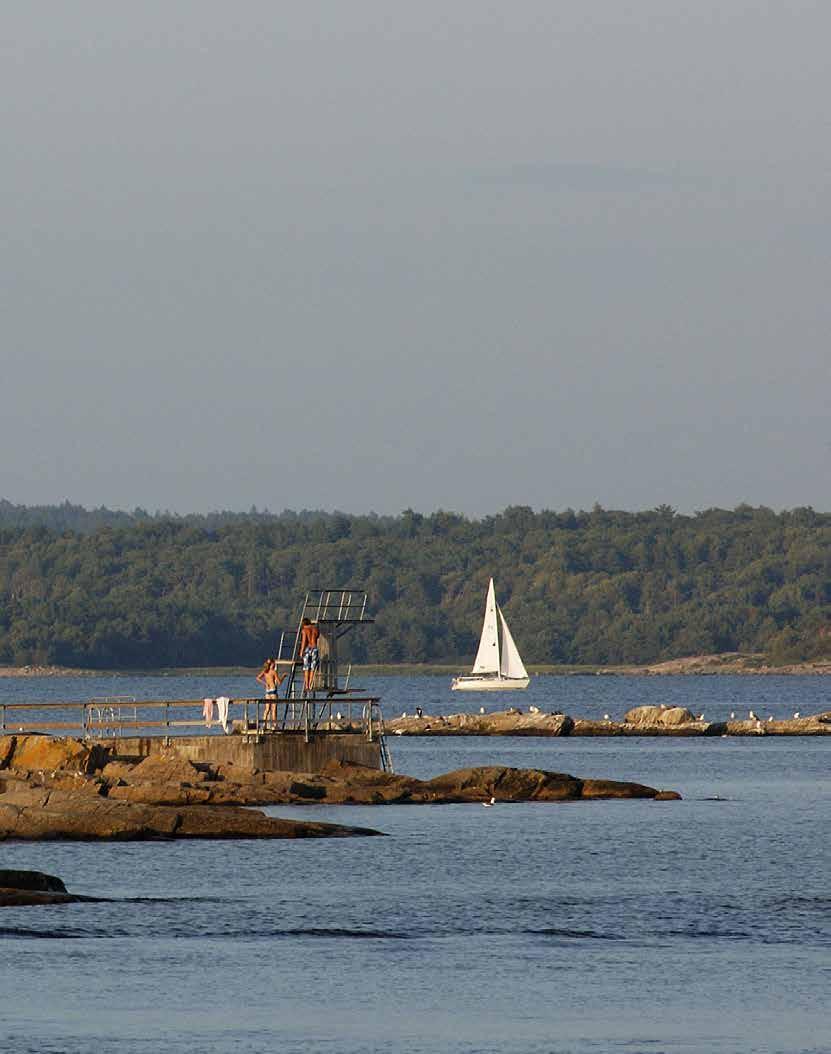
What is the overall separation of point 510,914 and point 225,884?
24.7 feet

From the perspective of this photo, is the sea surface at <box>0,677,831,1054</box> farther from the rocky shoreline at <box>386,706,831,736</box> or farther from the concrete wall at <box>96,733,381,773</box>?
the rocky shoreline at <box>386,706,831,736</box>

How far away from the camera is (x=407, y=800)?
245ft

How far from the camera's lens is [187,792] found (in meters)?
67.9

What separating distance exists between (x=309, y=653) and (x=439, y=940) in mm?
32209

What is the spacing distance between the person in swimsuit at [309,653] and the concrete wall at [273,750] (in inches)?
71.9

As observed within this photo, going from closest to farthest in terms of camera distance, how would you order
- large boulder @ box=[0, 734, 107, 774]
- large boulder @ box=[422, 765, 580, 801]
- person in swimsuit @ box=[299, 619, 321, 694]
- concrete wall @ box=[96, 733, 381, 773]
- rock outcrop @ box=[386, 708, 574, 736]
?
1. large boulder @ box=[0, 734, 107, 774]
2. concrete wall @ box=[96, 733, 381, 773]
3. large boulder @ box=[422, 765, 580, 801]
4. person in swimsuit @ box=[299, 619, 321, 694]
5. rock outcrop @ box=[386, 708, 574, 736]

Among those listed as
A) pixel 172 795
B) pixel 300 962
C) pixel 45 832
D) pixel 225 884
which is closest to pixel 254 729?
pixel 172 795

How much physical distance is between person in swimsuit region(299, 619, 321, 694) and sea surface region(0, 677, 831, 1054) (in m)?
5.27

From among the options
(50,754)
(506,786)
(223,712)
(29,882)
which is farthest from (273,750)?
(29,882)

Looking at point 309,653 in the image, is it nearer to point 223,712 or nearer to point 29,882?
point 223,712

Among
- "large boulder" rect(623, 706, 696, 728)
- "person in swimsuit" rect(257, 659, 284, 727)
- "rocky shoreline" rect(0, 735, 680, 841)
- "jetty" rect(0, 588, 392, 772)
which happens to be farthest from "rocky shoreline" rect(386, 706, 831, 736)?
"person in swimsuit" rect(257, 659, 284, 727)

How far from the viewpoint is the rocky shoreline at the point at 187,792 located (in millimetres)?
62219

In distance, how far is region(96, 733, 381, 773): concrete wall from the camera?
76.8 meters

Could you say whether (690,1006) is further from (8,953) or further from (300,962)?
(8,953)
